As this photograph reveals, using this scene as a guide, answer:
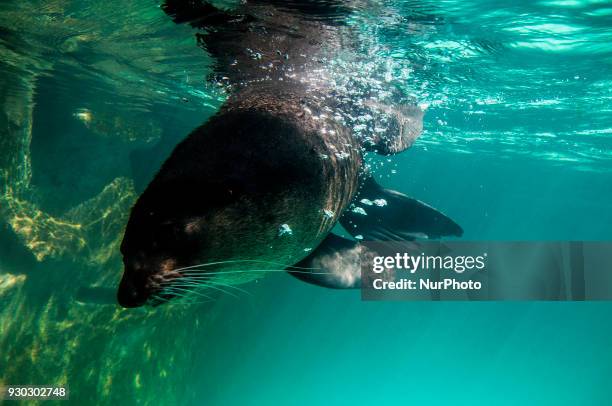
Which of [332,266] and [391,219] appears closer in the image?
[332,266]

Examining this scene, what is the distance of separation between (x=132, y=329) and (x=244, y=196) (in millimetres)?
→ 11811

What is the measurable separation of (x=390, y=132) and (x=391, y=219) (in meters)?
2.45

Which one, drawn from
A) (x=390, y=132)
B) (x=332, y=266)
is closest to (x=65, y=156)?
(x=390, y=132)

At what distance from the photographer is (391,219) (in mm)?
5105

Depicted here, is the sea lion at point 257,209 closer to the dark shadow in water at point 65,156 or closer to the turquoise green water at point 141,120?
the turquoise green water at point 141,120

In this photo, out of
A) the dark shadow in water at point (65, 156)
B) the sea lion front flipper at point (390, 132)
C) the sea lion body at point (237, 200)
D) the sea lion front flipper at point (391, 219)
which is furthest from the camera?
the dark shadow in water at point (65, 156)

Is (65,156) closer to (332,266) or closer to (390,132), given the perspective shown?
(390,132)

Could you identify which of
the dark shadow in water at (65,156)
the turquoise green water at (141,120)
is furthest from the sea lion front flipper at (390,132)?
the dark shadow in water at (65,156)

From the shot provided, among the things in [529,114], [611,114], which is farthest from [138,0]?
[611,114]

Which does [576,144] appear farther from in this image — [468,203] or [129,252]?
[468,203]

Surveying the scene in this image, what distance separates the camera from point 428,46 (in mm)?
7988

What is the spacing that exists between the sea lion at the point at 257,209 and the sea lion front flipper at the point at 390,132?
1.01 m

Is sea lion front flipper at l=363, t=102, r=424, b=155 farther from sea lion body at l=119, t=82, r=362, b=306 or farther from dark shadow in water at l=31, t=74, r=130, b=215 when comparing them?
dark shadow in water at l=31, t=74, r=130, b=215

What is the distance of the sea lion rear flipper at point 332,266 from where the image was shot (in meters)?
3.61
